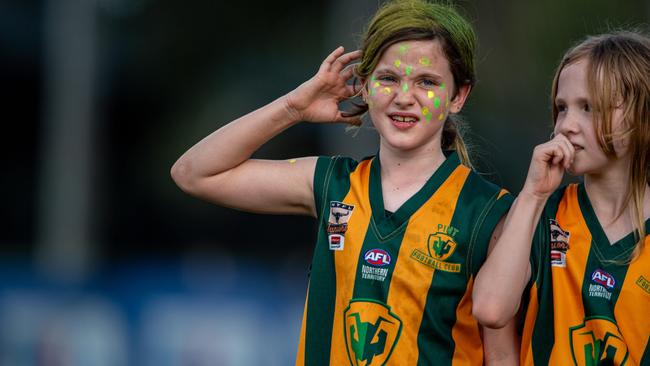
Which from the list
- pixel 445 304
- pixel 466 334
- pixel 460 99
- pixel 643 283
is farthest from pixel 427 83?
pixel 643 283

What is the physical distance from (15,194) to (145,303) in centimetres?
700

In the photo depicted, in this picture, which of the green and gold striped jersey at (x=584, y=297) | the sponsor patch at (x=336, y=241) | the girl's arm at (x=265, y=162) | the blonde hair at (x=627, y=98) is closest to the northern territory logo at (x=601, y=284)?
the green and gold striped jersey at (x=584, y=297)

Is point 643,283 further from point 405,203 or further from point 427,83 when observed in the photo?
point 427,83

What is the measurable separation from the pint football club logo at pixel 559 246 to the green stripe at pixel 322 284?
0.75m

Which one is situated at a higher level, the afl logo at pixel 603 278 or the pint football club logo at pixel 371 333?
the afl logo at pixel 603 278

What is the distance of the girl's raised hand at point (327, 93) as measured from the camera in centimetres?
388

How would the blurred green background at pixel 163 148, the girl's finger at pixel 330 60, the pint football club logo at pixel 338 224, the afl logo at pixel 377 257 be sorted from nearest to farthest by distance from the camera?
A: the afl logo at pixel 377 257 → the pint football club logo at pixel 338 224 → the girl's finger at pixel 330 60 → the blurred green background at pixel 163 148

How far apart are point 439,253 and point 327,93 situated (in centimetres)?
80

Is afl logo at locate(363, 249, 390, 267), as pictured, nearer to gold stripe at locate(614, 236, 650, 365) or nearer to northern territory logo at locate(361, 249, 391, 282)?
northern territory logo at locate(361, 249, 391, 282)

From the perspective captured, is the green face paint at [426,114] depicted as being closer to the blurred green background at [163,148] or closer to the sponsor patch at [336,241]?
the sponsor patch at [336,241]

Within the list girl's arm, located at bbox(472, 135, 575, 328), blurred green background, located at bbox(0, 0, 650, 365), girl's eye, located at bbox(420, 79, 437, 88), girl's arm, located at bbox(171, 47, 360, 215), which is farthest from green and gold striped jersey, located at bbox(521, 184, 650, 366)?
blurred green background, located at bbox(0, 0, 650, 365)

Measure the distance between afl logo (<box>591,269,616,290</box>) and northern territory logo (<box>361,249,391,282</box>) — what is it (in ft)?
2.27

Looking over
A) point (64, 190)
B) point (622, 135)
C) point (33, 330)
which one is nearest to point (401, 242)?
point (622, 135)

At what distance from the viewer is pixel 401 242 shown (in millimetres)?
3604
